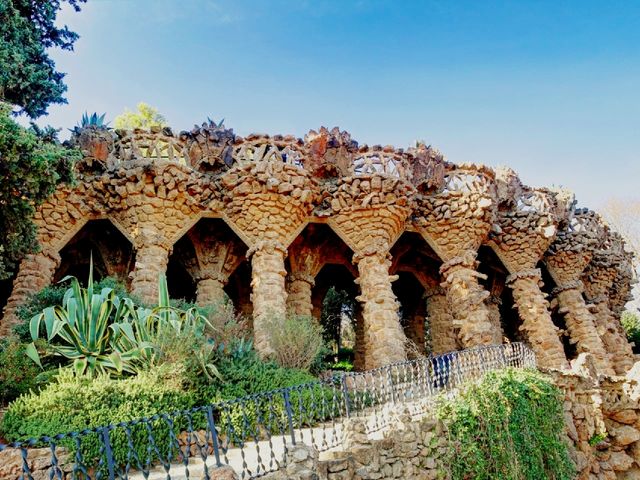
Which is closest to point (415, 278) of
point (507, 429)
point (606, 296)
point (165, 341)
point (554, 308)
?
point (554, 308)

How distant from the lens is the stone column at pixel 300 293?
38.5 feet

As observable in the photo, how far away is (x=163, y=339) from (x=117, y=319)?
1.23 m

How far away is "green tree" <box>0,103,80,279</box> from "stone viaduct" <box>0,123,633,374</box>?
2009mm

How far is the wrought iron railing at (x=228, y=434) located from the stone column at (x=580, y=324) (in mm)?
6118

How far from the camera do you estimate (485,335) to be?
408 inches

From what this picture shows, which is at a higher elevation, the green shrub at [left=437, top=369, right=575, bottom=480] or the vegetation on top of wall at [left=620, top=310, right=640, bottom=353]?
the vegetation on top of wall at [left=620, top=310, right=640, bottom=353]

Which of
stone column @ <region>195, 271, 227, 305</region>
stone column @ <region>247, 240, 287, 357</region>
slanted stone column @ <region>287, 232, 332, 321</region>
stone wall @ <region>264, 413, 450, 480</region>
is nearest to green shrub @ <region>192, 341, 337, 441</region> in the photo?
stone wall @ <region>264, 413, 450, 480</region>

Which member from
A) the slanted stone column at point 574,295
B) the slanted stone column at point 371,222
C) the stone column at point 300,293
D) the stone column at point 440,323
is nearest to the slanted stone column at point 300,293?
the stone column at point 300,293

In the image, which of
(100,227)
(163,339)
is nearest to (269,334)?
(163,339)

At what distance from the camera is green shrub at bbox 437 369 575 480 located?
5.41 metres

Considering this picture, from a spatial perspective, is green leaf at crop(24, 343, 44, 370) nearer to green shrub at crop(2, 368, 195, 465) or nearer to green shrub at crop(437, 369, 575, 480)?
green shrub at crop(2, 368, 195, 465)

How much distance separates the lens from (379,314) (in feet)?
32.2

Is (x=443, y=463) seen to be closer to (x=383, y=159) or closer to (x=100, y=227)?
(x=383, y=159)

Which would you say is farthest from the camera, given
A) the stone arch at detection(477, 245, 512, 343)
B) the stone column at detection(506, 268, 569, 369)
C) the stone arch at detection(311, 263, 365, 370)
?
the stone arch at detection(311, 263, 365, 370)
